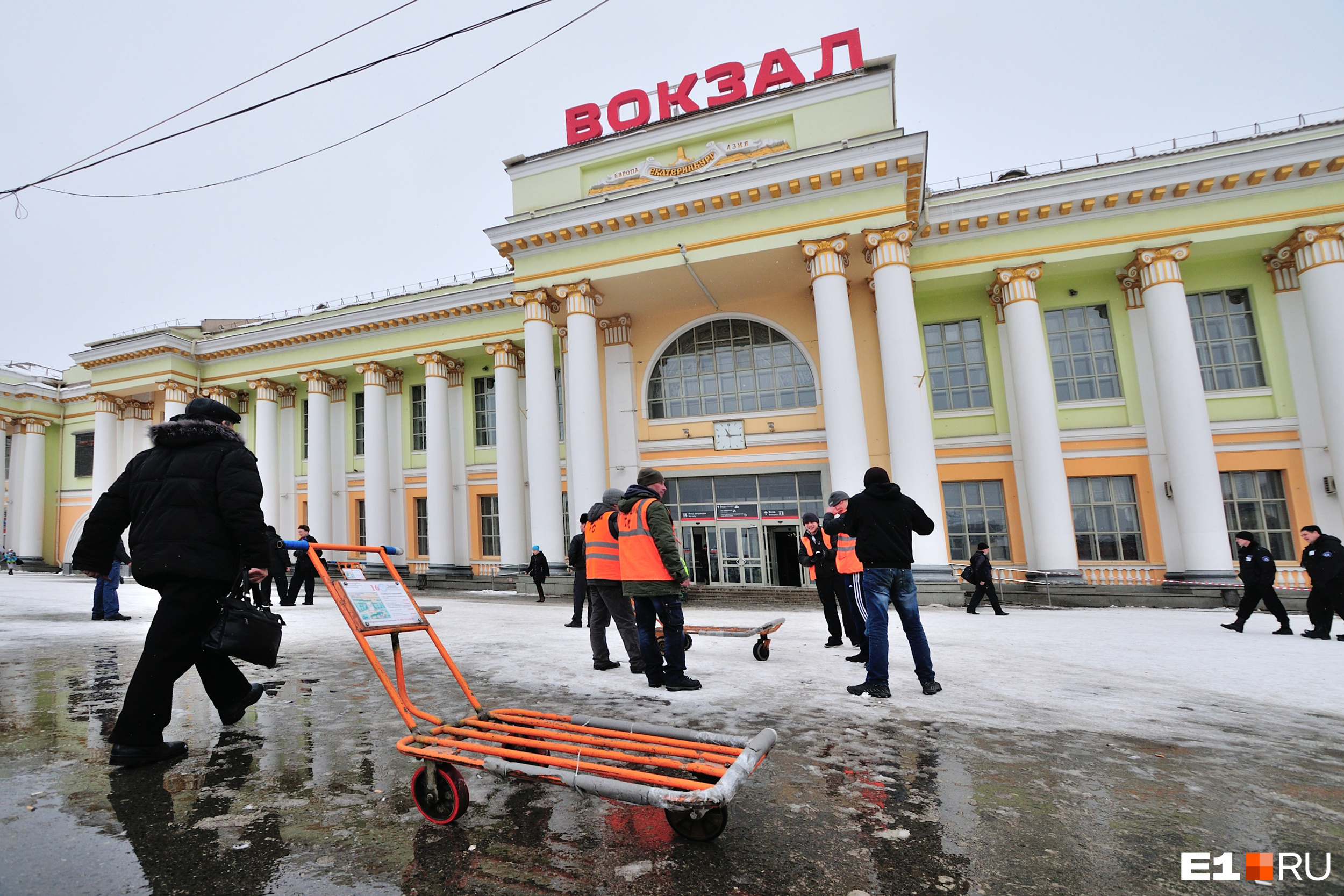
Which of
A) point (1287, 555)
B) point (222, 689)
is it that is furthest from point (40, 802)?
point (1287, 555)

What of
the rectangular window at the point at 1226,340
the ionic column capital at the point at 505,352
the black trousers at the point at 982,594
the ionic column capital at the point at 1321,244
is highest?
the ionic column capital at the point at 505,352

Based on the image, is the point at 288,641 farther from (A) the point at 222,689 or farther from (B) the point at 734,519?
(B) the point at 734,519

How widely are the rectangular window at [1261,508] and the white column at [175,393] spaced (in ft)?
117

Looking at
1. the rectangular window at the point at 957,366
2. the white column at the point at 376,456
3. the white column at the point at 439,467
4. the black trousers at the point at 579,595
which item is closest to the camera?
the black trousers at the point at 579,595

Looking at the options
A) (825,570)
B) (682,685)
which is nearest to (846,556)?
(825,570)

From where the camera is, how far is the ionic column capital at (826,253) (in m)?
15.3

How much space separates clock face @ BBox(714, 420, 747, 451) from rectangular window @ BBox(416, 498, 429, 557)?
11653mm

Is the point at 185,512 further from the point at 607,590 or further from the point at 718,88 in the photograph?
the point at 718,88

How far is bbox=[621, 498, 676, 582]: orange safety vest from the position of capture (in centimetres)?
528

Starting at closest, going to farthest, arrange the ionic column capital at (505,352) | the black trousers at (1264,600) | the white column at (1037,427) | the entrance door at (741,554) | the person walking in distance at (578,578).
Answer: the black trousers at (1264,600)
the person walking in distance at (578,578)
the white column at (1037,427)
the entrance door at (741,554)
the ionic column capital at (505,352)

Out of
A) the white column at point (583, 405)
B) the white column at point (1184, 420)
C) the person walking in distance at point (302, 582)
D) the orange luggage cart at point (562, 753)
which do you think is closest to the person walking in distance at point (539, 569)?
the white column at point (583, 405)

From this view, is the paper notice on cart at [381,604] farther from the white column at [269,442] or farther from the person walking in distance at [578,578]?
the white column at [269,442]

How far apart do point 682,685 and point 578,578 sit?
14.8ft

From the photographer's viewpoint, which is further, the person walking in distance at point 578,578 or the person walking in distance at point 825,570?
the person walking in distance at point 578,578
